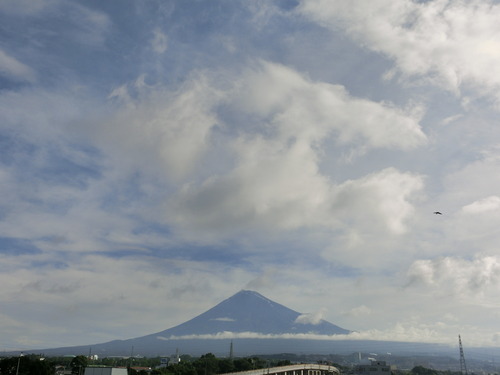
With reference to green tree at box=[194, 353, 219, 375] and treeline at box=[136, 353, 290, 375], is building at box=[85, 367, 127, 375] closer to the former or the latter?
treeline at box=[136, 353, 290, 375]

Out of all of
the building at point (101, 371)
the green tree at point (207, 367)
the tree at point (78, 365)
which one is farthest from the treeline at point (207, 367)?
the building at point (101, 371)

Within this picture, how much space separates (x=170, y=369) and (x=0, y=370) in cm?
5647

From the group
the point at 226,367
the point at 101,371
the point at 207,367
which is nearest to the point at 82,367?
the point at 207,367

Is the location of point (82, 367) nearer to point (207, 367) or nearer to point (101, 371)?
point (207, 367)

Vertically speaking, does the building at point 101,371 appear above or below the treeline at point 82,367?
above

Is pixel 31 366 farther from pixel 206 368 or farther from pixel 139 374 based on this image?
pixel 206 368

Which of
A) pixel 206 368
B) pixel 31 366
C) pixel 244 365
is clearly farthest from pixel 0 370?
pixel 244 365

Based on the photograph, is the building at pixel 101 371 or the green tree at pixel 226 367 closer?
the building at pixel 101 371

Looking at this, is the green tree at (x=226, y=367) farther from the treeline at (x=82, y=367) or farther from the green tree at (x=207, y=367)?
the green tree at (x=207, y=367)

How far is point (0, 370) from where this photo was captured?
121375 millimetres

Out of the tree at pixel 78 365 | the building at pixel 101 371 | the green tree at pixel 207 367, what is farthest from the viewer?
the green tree at pixel 207 367

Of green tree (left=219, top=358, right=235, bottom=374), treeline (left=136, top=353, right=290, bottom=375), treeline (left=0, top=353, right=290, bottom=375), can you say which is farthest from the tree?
green tree (left=219, top=358, right=235, bottom=374)

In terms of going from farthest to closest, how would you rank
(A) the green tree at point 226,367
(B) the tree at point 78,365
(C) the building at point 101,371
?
(A) the green tree at point 226,367, (B) the tree at point 78,365, (C) the building at point 101,371

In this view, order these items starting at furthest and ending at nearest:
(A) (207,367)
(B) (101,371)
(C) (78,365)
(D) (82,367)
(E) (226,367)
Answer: (E) (226,367), (A) (207,367), (C) (78,365), (D) (82,367), (B) (101,371)
